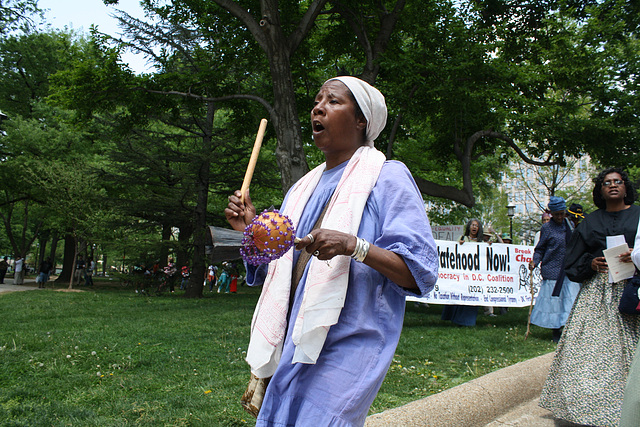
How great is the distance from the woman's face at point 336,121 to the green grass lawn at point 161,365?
2.51 m

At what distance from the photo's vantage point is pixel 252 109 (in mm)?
14711

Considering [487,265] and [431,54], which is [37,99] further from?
[487,265]

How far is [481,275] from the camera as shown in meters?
10.8

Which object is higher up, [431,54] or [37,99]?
[37,99]

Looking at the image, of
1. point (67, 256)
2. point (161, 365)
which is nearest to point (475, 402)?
point (161, 365)

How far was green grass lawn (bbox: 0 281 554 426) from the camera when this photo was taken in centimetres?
392

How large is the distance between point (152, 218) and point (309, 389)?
1999 cm

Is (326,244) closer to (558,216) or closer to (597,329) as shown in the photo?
(597,329)

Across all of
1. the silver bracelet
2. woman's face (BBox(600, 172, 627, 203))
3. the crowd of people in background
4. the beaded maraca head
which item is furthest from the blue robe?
woman's face (BBox(600, 172, 627, 203))

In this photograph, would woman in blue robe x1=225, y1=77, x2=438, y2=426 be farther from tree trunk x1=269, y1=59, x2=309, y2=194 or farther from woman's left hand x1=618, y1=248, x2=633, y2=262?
tree trunk x1=269, y1=59, x2=309, y2=194

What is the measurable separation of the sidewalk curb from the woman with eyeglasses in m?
0.39

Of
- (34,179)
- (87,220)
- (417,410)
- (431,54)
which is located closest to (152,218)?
(87,220)

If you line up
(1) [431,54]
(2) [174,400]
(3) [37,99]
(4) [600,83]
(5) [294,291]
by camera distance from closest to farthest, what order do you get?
1. (5) [294,291]
2. (2) [174,400]
3. (1) [431,54]
4. (4) [600,83]
5. (3) [37,99]

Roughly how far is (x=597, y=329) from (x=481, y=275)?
6.76 metres
